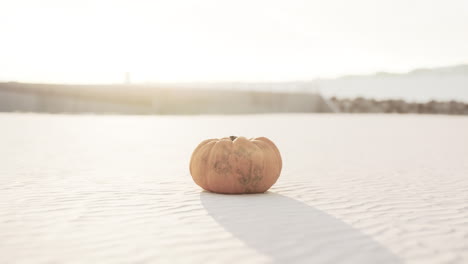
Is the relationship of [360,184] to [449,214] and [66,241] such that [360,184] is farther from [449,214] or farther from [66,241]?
[66,241]

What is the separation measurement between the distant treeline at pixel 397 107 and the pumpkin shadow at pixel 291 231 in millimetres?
31688

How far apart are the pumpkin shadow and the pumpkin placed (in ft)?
A: 0.48

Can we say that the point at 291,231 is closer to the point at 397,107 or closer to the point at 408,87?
the point at 397,107

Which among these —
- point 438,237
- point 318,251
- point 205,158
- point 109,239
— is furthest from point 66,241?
point 438,237

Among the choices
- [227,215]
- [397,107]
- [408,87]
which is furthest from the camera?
[408,87]

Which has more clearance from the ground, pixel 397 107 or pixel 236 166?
pixel 397 107

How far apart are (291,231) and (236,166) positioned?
135 cm

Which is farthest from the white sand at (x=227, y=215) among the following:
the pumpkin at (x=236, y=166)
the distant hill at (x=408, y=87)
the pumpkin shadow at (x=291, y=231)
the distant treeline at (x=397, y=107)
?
the distant hill at (x=408, y=87)

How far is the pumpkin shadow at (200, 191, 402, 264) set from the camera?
9.91 ft

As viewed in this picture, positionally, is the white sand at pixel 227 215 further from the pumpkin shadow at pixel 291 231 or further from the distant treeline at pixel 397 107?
the distant treeline at pixel 397 107

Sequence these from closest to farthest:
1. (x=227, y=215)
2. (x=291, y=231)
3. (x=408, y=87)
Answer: (x=291, y=231)
(x=227, y=215)
(x=408, y=87)

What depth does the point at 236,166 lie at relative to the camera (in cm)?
480

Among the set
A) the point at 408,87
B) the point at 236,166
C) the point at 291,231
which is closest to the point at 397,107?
the point at 236,166

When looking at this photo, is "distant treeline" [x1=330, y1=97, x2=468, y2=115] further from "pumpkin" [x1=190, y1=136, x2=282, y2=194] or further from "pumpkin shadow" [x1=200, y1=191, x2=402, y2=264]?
"pumpkin shadow" [x1=200, y1=191, x2=402, y2=264]
